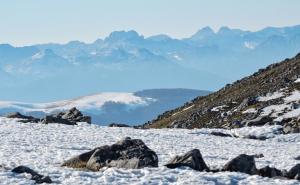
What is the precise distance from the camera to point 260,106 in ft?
243

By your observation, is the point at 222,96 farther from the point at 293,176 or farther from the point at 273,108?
the point at 293,176

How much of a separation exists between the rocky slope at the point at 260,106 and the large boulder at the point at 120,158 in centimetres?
2984

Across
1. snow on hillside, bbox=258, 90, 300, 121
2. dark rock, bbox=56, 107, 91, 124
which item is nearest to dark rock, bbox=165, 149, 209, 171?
snow on hillside, bbox=258, 90, 300, 121

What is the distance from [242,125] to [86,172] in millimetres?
40555

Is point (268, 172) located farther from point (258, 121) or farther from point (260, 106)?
point (260, 106)

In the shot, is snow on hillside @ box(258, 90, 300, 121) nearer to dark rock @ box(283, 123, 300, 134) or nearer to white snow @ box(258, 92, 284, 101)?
white snow @ box(258, 92, 284, 101)

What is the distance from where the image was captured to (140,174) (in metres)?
25.1

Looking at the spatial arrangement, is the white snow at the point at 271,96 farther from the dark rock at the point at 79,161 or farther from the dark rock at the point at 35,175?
the dark rock at the point at 35,175

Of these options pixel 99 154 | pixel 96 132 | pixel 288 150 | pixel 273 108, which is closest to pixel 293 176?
pixel 99 154

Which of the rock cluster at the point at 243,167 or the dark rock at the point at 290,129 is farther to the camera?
the dark rock at the point at 290,129

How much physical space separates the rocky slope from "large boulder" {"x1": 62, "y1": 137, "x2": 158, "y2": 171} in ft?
97.9

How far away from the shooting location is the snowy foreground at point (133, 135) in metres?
24.1

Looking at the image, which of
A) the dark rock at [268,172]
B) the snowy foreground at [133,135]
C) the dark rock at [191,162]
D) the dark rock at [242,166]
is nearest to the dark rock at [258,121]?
the snowy foreground at [133,135]

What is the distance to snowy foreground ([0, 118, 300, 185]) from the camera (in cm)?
2408
